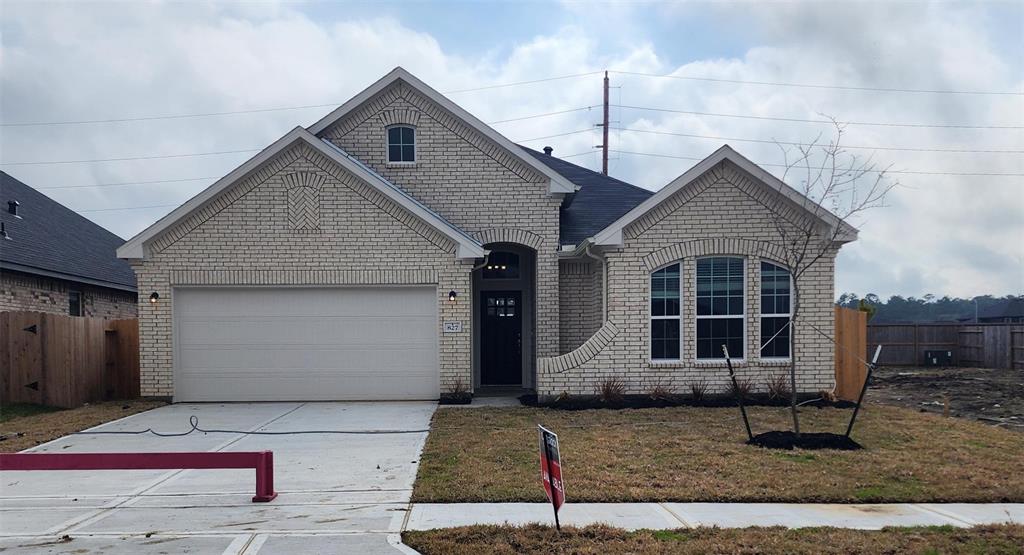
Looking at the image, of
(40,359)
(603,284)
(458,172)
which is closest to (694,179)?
(603,284)

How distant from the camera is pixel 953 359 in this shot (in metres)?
26.2

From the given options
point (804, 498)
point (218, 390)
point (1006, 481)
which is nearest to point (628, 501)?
point (804, 498)

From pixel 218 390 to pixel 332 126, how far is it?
6.12m

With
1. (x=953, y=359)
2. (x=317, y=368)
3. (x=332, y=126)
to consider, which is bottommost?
(x=953, y=359)

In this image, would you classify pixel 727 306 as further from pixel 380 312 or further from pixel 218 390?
pixel 218 390

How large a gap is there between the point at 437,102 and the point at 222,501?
10.4 m

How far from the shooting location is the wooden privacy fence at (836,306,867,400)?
13.3 metres

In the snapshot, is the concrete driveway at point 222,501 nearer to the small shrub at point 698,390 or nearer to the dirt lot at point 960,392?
the small shrub at point 698,390

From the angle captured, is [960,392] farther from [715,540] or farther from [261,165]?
[261,165]

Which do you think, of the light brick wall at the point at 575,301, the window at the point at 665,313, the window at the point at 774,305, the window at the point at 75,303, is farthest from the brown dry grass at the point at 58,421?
the window at the point at 774,305

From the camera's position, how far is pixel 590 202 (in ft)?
56.3

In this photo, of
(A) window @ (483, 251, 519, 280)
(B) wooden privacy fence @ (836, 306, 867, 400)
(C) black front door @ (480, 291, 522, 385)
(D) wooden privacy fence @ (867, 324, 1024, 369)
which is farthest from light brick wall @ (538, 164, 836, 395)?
(D) wooden privacy fence @ (867, 324, 1024, 369)

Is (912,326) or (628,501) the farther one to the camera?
(912,326)

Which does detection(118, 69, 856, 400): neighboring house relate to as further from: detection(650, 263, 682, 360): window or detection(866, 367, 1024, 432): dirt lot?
detection(866, 367, 1024, 432): dirt lot
